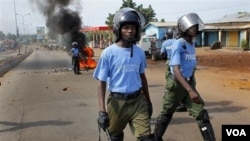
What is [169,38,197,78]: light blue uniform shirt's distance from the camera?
176 inches

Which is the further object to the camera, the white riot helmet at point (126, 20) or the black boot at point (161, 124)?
the black boot at point (161, 124)

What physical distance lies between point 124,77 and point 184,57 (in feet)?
3.93

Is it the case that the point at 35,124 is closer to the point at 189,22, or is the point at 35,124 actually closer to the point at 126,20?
the point at 189,22

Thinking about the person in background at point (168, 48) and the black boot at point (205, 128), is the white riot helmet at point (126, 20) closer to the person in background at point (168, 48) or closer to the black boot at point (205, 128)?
the black boot at point (205, 128)

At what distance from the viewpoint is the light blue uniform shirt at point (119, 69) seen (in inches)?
142

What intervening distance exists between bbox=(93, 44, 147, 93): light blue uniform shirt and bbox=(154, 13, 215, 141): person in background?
873 millimetres

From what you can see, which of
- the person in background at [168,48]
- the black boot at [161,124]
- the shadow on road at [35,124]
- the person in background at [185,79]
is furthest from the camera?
the person in background at [168,48]

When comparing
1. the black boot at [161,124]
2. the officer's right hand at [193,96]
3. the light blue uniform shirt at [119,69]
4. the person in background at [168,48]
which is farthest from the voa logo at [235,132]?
the person in background at [168,48]

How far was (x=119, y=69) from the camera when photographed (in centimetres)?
363

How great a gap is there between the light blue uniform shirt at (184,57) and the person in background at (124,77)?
0.86 m

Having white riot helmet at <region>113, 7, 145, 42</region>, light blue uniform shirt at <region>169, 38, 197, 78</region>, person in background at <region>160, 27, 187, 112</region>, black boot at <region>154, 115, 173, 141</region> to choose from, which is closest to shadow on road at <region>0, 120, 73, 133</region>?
person in background at <region>160, 27, 187, 112</region>

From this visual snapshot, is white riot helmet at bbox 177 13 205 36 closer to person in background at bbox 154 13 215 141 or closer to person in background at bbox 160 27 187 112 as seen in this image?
person in background at bbox 154 13 215 141

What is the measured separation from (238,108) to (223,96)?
1.68 metres

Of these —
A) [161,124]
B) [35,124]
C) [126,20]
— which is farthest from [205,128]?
[35,124]
